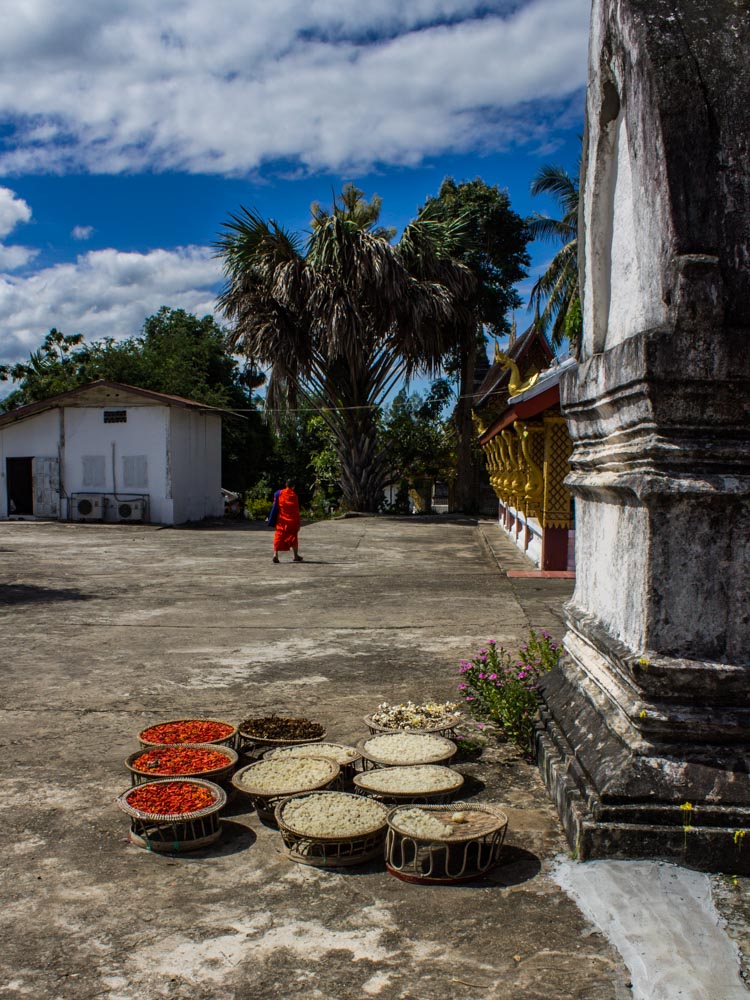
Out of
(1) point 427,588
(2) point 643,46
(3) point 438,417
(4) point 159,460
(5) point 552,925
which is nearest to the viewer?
(5) point 552,925

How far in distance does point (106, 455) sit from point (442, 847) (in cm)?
2060

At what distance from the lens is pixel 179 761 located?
3.55 metres

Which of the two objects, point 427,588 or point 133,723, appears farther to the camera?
point 427,588

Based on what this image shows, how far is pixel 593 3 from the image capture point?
12.1 ft

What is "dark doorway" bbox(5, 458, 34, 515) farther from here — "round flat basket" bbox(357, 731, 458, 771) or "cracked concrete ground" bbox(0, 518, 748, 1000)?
"round flat basket" bbox(357, 731, 458, 771)

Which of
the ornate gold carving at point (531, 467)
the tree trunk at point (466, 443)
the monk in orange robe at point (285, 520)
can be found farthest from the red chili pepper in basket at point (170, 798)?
the tree trunk at point (466, 443)

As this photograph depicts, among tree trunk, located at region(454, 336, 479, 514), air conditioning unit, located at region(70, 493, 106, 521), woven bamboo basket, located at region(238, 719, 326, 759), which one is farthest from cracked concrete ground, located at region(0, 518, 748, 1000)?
tree trunk, located at region(454, 336, 479, 514)

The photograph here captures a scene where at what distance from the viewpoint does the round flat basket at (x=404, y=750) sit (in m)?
3.58

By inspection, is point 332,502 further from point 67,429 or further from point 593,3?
point 593,3

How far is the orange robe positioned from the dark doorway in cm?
1317

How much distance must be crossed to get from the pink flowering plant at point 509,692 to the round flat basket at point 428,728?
0.77ft

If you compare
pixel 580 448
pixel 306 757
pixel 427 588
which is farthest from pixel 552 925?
pixel 427 588

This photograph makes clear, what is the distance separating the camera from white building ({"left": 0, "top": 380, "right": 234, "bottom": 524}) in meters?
21.4

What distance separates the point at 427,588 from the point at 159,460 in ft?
44.2
